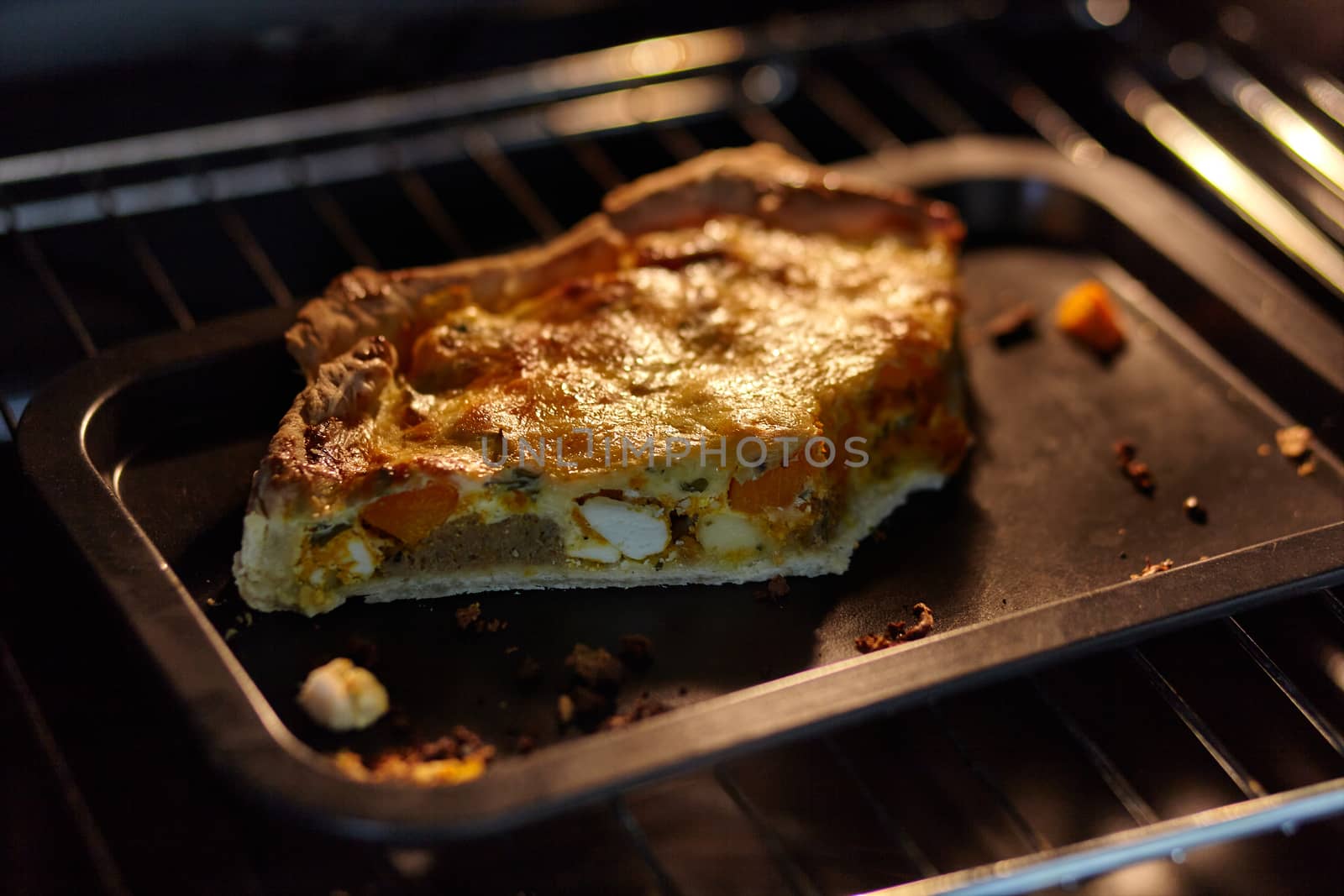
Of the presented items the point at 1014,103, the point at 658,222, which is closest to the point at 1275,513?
the point at 658,222

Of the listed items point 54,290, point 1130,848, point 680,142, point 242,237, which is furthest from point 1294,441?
point 54,290

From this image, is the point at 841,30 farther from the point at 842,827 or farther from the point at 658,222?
the point at 842,827

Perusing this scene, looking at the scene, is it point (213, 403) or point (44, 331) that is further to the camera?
point (44, 331)

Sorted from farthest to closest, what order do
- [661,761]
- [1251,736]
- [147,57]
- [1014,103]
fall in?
[1014,103], [147,57], [1251,736], [661,761]

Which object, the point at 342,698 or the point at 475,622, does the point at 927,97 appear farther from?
the point at 342,698

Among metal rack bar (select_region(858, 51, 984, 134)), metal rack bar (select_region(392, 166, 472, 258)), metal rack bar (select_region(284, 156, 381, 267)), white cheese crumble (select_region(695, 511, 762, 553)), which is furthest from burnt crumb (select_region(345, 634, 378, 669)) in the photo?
metal rack bar (select_region(858, 51, 984, 134))

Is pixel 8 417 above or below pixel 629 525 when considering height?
above

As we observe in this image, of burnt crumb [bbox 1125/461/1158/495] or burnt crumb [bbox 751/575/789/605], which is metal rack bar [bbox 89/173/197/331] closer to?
burnt crumb [bbox 751/575/789/605]
